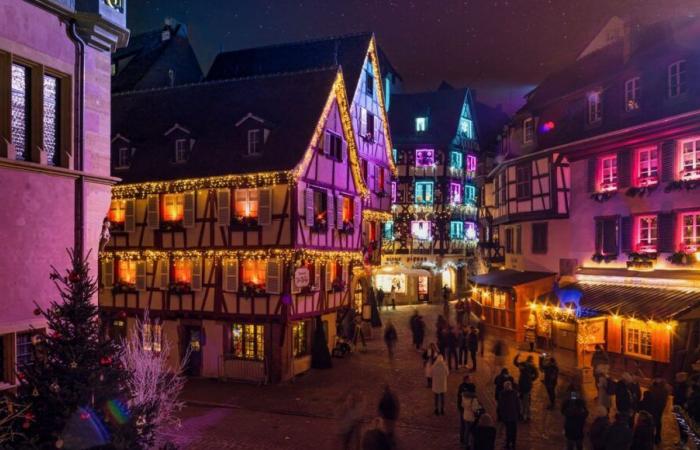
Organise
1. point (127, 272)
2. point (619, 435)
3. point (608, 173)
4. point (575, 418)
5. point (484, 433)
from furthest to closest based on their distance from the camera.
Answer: point (127, 272) < point (608, 173) < point (575, 418) < point (484, 433) < point (619, 435)

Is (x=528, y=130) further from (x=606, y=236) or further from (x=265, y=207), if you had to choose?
(x=265, y=207)

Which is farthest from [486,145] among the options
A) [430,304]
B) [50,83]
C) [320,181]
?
Result: [50,83]

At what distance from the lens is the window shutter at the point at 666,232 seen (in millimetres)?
22281

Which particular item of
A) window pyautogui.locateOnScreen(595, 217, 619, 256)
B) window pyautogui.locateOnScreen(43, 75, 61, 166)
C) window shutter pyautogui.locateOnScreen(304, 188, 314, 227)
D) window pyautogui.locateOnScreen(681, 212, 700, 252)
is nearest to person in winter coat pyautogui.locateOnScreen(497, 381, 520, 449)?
window pyautogui.locateOnScreen(43, 75, 61, 166)

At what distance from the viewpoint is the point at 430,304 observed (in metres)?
46.7

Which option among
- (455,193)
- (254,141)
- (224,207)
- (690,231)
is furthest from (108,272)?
(455,193)

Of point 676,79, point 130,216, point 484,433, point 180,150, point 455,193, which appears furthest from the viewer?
point 455,193

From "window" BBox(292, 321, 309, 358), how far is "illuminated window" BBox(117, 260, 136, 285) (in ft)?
24.3

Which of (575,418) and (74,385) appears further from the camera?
(575,418)

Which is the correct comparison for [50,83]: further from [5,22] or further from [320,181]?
[320,181]

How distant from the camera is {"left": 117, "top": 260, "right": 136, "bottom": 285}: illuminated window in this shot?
26.2m

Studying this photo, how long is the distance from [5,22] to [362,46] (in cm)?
2482

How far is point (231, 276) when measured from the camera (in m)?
23.7

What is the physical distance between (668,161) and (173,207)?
62.8 feet
